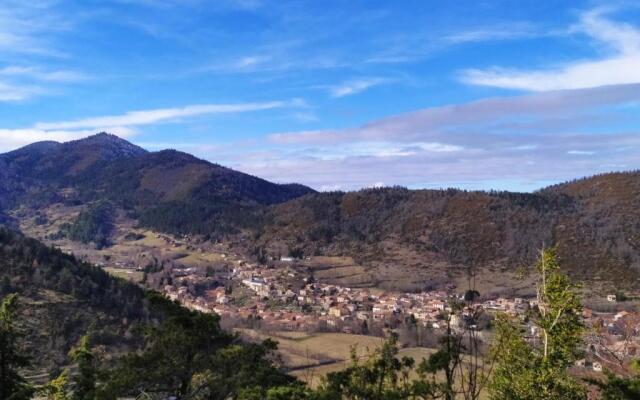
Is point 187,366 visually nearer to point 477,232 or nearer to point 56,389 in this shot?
point 56,389

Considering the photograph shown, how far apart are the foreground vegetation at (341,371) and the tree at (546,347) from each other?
2cm

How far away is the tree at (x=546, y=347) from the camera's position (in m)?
9.93

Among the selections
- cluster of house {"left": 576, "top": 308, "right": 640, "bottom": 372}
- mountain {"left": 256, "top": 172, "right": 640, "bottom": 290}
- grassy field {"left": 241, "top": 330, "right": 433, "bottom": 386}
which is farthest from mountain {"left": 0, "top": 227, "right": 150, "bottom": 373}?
mountain {"left": 256, "top": 172, "right": 640, "bottom": 290}

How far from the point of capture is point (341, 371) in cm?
1462

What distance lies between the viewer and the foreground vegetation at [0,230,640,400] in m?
9.99

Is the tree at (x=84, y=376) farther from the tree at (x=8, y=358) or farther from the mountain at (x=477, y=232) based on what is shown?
the mountain at (x=477, y=232)

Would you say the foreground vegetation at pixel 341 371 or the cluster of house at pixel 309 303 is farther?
the cluster of house at pixel 309 303

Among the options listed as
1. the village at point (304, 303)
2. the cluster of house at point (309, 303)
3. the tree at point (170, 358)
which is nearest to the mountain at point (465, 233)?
the cluster of house at point (309, 303)

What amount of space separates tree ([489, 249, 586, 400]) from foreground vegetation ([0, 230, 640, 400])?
19 mm

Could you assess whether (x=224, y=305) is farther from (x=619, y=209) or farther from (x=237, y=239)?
(x=619, y=209)

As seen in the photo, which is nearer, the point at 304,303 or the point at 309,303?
the point at 309,303

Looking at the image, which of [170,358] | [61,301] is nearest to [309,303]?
[61,301]

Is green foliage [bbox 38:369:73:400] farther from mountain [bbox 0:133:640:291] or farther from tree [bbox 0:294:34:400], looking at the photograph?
mountain [bbox 0:133:640:291]

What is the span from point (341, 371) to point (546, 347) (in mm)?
6132
